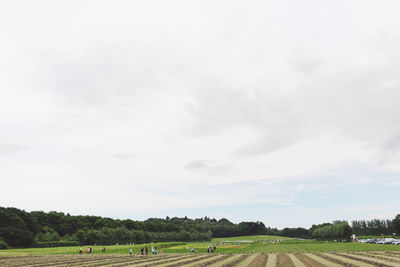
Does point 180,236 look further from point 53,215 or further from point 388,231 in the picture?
point 388,231

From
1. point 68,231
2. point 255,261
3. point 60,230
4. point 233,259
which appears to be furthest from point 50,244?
point 255,261

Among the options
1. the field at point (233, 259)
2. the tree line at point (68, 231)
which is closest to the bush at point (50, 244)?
the tree line at point (68, 231)

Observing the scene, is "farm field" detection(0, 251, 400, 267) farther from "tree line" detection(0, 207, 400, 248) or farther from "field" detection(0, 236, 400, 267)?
"tree line" detection(0, 207, 400, 248)

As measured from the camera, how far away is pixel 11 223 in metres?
114

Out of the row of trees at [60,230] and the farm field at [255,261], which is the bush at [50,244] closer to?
the row of trees at [60,230]

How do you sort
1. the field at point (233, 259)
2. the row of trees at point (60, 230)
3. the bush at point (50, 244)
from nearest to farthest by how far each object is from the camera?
the field at point (233, 259) < the row of trees at point (60, 230) < the bush at point (50, 244)

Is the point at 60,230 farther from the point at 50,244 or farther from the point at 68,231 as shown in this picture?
the point at 50,244

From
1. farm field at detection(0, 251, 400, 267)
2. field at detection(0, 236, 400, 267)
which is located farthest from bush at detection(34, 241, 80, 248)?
farm field at detection(0, 251, 400, 267)

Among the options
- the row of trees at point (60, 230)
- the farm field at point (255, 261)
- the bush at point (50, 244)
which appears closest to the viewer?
the farm field at point (255, 261)

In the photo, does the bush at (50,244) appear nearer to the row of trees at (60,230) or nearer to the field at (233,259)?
the row of trees at (60,230)

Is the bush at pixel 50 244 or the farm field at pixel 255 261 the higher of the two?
the farm field at pixel 255 261

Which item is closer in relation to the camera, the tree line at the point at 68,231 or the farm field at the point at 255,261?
the farm field at the point at 255,261

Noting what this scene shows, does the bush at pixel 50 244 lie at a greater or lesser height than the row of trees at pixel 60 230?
lesser

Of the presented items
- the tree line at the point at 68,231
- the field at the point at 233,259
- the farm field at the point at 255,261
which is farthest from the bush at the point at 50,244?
the farm field at the point at 255,261
